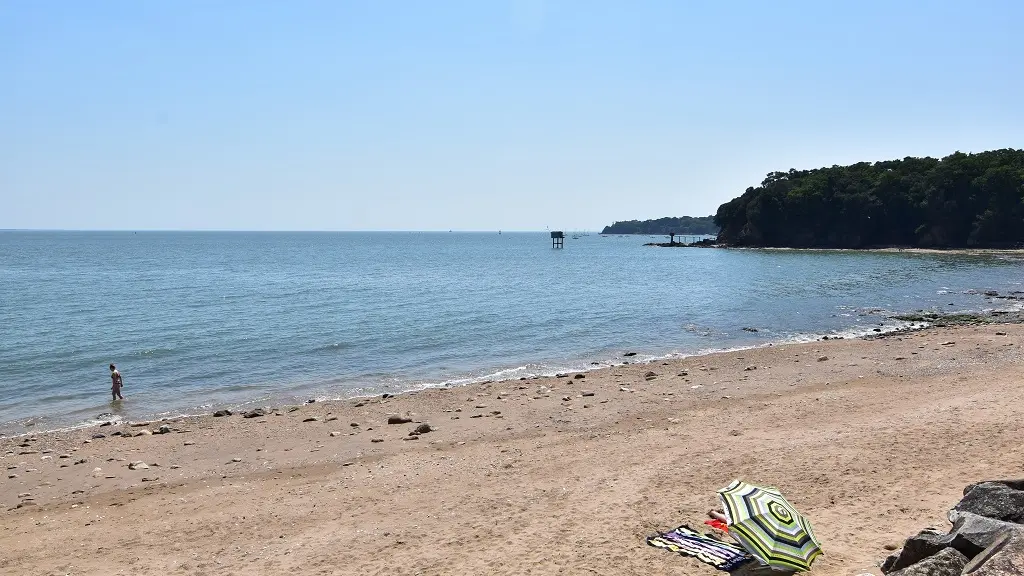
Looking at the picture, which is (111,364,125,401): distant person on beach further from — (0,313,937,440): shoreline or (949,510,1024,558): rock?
(949,510,1024,558): rock

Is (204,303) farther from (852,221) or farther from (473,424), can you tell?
(852,221)

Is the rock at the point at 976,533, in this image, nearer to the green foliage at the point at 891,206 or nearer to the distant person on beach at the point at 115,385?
the distant person on beach at the point at 115,385

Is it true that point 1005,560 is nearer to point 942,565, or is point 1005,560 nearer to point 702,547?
point 942,565

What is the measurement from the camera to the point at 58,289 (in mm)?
54938

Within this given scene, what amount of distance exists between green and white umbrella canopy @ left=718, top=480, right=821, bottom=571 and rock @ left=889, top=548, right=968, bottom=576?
1.69 metres

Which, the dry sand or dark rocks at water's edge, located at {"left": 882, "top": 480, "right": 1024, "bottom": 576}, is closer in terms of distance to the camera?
dark rocks at water's edge, located at {"left": 882, "top": 480, "right": 1024, "bottom": 576}

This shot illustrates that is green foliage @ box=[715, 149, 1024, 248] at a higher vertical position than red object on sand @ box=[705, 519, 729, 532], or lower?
higher

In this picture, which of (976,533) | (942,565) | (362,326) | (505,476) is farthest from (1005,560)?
(362,326)

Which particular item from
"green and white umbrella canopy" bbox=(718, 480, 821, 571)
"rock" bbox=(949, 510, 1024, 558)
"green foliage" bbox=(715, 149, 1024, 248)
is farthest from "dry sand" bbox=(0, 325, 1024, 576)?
"green foliage" bbox=(715, 149, 1024, 248)

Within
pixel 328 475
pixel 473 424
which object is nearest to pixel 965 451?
pixel 473 424

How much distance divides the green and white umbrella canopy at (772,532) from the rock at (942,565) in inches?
66.6

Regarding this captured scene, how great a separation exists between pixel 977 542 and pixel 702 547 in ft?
10.4

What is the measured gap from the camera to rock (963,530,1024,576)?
4887 millimetres

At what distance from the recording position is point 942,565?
6.21 metres
